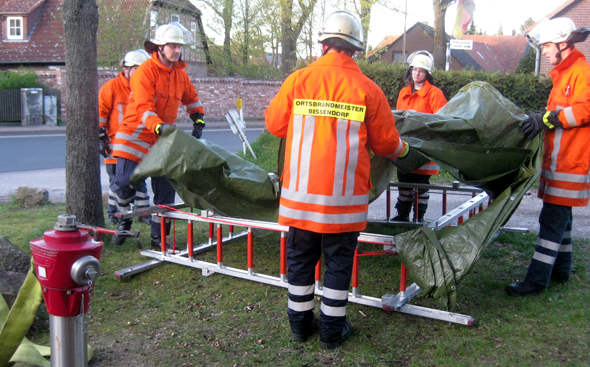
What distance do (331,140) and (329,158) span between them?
0.11 meters

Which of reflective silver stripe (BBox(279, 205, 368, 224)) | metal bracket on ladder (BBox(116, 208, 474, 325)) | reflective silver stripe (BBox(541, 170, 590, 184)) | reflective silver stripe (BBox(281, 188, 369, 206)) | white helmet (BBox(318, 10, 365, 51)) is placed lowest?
metal bracket on ladder (BBox(116, 208, 474, 325))

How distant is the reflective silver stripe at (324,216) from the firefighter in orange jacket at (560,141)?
5.30 feet

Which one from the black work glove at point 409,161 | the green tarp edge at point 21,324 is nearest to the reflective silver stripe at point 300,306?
the green tarp edge at point 21,324

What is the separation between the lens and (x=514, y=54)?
1791 inches

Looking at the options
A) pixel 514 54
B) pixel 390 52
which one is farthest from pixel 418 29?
pixel 514 54

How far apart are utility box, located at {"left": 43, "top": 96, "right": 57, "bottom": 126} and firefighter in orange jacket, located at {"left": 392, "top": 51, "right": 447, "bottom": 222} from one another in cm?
2006

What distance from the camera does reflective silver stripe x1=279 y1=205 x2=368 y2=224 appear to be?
301cm

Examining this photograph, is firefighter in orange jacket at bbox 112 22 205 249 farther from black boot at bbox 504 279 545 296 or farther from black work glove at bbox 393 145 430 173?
black boot at bbox 504 279 545 296

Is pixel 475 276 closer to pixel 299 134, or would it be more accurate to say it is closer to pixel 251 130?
pixel 299 134

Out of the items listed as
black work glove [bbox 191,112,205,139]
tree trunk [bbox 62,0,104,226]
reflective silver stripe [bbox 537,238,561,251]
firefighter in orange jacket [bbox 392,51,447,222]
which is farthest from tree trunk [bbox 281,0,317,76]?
reflective silver stripe [bbox 537,238,561,251]

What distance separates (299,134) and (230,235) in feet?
8.62

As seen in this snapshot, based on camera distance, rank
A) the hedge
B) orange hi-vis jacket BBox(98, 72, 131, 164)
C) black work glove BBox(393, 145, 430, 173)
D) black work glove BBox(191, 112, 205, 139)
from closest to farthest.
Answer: black work glove BBox(393, 145, 430, 173) → black work glove BBox(191, 112, 205, 139) → orange hi-vis jacket BBox(98, 72, 131, 164) → the hedge

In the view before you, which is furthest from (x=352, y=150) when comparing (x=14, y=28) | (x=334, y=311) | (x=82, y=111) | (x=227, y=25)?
(x=14, y=28)

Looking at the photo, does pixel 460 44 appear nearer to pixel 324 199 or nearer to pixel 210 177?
pixel 210 177
